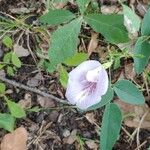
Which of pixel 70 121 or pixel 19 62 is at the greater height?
pixel 19 62

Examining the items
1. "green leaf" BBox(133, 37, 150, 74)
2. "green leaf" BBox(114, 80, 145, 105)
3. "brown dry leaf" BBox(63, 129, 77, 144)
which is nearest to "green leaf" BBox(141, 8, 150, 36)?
"green leaf" BBox(133, 37, 150, 74)

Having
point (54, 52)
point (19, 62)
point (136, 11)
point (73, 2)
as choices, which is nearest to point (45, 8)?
point (73, 2)

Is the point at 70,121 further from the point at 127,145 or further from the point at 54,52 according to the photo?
the point at 54,52

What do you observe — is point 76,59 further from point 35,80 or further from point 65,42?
point 65,42

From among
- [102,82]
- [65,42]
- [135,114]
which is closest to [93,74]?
[102,82]

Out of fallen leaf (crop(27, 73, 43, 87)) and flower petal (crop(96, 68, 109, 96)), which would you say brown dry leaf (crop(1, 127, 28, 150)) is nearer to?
fallen leaf (crop(27, 73, 43, 87))

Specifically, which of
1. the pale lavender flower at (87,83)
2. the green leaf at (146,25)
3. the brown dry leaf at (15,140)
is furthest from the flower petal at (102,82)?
the brown dry leaf at (15,140)

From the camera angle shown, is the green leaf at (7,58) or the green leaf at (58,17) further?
the green leaf at (7,58)

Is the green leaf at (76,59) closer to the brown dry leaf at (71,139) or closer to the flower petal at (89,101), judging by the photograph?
the brown dry leaf at (71,139)
